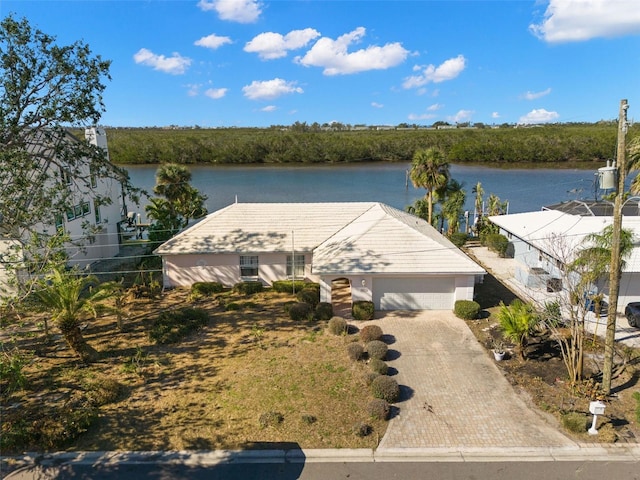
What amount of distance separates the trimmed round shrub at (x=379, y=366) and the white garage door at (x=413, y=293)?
576 centimetres

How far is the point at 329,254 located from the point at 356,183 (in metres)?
52.7

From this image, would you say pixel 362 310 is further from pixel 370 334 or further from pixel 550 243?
pixel 550 243

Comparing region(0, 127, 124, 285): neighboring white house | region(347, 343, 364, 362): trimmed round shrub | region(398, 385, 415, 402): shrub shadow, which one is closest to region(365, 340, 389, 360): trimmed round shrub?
region(347, 343, 364, 362): trimmed round shrub

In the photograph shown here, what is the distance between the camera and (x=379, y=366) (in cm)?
1622

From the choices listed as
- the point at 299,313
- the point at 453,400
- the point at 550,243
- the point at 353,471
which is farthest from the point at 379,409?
the point at 550,243

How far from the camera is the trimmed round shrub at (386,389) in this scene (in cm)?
1459

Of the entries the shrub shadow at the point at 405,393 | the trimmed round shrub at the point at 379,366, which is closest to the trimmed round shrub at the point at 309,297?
the trimmed round shrub at the point at 379,366

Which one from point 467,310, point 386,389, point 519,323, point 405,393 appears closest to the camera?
point 386,389

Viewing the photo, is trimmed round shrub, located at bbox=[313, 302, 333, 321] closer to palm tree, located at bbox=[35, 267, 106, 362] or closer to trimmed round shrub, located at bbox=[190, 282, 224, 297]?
trimmed round shrub, located at bbox=[190, 282, 224, 297]

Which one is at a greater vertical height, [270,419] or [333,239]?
[333,239]

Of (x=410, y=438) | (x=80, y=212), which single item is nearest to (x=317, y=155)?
(x=80, y=212)

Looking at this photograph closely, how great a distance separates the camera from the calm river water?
60312 mm

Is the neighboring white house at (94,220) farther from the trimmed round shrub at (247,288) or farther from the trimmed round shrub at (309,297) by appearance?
the trimmed round shrub at (309,297)

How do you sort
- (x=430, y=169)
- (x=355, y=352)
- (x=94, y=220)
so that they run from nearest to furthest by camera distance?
1. (x=355, y=352)
2. (x=94, y=220)
3. (x=430, y=169)
